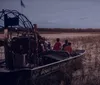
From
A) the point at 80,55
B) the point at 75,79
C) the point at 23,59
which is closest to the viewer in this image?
the point at 23,59

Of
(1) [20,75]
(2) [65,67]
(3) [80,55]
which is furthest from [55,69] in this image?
(3) [80,55]

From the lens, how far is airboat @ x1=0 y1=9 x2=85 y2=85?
11.9m

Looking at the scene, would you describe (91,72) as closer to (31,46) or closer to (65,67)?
(65,67)

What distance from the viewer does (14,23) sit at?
41.5 feet

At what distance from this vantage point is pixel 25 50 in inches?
492

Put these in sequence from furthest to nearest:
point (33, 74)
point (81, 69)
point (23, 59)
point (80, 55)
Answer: point (80, 55)
point (81, 69)
point (23, 59)
point (33, 74)

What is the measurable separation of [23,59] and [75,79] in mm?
2143

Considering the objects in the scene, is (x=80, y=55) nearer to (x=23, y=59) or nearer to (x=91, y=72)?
(x=91, y=72)

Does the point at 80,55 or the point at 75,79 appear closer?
the point at 75,79

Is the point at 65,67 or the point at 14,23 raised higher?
the point at 14,23

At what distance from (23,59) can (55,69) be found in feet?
4.07

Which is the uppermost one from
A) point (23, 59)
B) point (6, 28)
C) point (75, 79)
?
point (6, 28)

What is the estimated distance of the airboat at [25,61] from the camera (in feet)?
38.9

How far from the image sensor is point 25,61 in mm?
12633
